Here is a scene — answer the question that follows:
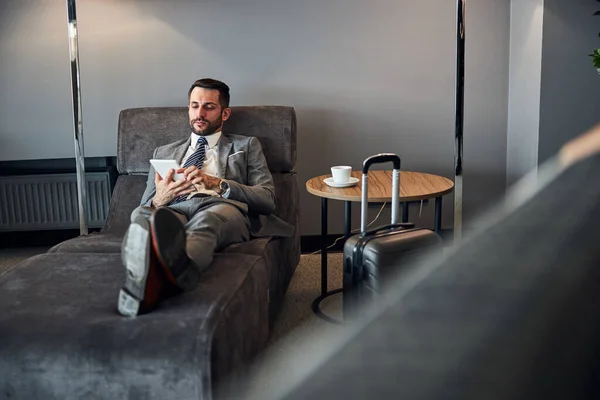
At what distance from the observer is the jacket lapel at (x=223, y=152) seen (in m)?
2.53

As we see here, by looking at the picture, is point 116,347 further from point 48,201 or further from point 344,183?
point 48,201

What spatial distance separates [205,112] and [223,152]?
0.62ft

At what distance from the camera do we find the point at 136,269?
154cm

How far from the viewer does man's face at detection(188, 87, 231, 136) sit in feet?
8.43

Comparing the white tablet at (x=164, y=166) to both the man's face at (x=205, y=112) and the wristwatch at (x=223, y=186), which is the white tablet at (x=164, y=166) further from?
the man's face at (x=205, y=112)

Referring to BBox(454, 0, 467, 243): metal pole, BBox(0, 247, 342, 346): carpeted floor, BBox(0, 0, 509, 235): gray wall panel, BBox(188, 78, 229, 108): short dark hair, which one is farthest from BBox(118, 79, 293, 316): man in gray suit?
BBox(454, 0, 467, 243): metal pole

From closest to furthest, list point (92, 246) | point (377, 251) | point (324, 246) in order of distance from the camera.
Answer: point (377, 251) < point (92, 246) < point (324, 246)

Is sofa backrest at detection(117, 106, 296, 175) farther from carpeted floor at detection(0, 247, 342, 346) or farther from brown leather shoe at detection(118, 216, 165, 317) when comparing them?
brown leather shoe at detection(118, 216, 165, 317)

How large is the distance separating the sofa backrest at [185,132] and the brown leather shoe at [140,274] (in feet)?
3.89

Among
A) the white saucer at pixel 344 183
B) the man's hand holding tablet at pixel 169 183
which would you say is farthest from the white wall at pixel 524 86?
the man's hand holding tablet at pixel 169 183

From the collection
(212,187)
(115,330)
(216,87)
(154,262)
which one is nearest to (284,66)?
(216,87)

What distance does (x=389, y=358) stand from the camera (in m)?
0.18

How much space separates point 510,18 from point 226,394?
8.83 feet

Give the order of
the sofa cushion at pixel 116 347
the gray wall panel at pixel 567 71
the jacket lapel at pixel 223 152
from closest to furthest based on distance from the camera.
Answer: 1. the sofa cushion at pixel 116 347
2. the jacket lapel at pixel 223 152
3. the gray wall panel at pixel 567 71
